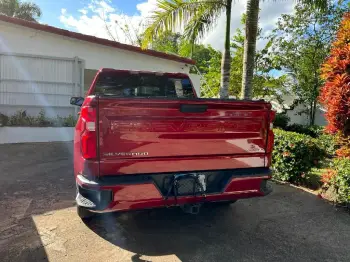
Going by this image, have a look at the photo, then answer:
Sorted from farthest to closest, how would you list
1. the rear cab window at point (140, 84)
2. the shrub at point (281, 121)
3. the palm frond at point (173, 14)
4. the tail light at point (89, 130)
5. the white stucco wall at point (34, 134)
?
the shrub at point (281, 121) < the white stucco wall at point (34, 134) < the palm frond at point (173, 14) < the rear cab window at point (140, 84) < the tail light at point (89, 130)

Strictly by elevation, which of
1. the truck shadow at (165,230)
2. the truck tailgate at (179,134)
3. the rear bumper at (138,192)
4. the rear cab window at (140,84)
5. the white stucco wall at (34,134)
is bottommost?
the truck shadow at (165,230)

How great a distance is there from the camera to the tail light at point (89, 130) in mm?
2666

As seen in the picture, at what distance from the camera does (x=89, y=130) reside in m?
2.70

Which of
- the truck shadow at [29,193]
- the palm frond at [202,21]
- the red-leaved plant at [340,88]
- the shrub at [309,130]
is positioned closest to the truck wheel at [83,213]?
the truck shadow at [29,193]

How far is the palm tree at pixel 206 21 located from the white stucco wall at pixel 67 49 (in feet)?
12.7

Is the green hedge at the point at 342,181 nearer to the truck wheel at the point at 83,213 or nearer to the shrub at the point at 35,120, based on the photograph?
the truck wheel at the point at 83,213

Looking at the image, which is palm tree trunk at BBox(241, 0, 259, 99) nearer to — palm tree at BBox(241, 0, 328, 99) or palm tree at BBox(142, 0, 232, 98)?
palm tree at BBox(241, 0, 328, 99)

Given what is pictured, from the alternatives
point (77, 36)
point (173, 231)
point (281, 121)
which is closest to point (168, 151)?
point (173, 231)

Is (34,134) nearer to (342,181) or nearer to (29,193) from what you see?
(29,193)

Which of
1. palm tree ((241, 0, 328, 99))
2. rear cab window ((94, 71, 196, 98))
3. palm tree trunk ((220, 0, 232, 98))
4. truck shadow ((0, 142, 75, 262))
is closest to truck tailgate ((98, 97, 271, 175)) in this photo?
truck shadow ((0, 142, 75, 262))

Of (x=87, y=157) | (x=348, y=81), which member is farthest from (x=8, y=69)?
(x=348, y=81)

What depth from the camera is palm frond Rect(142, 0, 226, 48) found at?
295 inches

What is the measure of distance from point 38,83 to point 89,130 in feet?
27.7

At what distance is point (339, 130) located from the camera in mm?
5062
